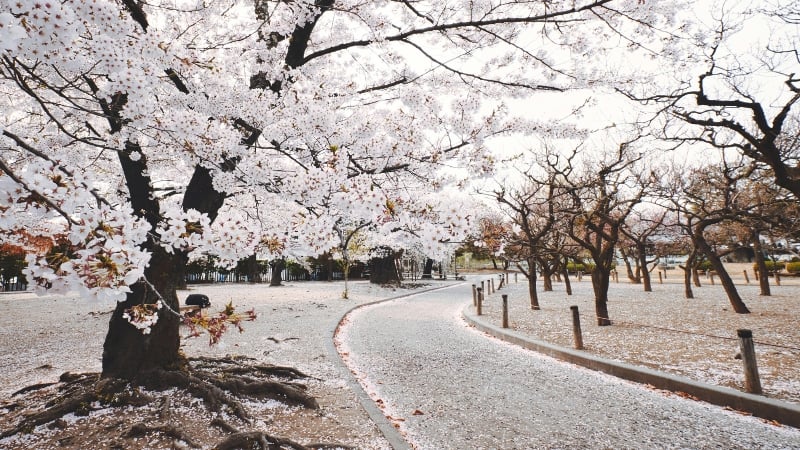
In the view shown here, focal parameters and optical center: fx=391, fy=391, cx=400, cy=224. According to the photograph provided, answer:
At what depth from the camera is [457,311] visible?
15.6 m

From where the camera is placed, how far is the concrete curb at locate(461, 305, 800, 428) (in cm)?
445

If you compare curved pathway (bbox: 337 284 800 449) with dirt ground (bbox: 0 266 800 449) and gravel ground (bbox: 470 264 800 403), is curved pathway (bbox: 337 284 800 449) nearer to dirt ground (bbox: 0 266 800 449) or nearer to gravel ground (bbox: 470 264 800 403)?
dirt ground (bbox: 0 266 800 449)

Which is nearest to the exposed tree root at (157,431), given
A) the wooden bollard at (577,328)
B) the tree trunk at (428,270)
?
the wooden bollard at (577,328)

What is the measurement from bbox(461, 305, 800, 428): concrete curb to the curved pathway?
18 cm

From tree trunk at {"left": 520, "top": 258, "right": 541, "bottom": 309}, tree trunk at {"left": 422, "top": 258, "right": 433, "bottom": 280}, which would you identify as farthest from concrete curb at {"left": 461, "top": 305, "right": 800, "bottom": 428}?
tree trunk at {"left": 422, "top": 258, "right": 433, "bottom": 280}

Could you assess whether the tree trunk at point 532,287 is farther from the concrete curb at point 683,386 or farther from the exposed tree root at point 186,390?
the exposed tree root at point 186,390

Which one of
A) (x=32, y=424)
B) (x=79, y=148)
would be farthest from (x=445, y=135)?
(x=79, y=148)

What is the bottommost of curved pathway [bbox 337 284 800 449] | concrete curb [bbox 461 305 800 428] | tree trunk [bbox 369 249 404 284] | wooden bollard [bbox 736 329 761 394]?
curved pathway [bbox 337 284 800 449]

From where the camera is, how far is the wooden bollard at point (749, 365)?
16.0 feet

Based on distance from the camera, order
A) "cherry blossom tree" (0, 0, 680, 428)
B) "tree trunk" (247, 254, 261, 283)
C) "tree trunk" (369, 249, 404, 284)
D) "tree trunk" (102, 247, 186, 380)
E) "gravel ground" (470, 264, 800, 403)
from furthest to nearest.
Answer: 1. "tree trunk" (247, 254, 261, 283)
2. "tree trunk" (369, 249, 404, 284)
3. "gravel ground" (470, 264, 800, 403)
4. "tree trunk" (102, 247, 186, 380)
5. "cherry blossom tree" (0, 0, 680, 428)

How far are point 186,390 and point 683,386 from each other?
6.71 metres

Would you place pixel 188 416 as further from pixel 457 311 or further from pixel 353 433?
pixel 457 311

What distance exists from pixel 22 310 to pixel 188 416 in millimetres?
14526

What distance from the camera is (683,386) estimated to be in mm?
Result: 5410
